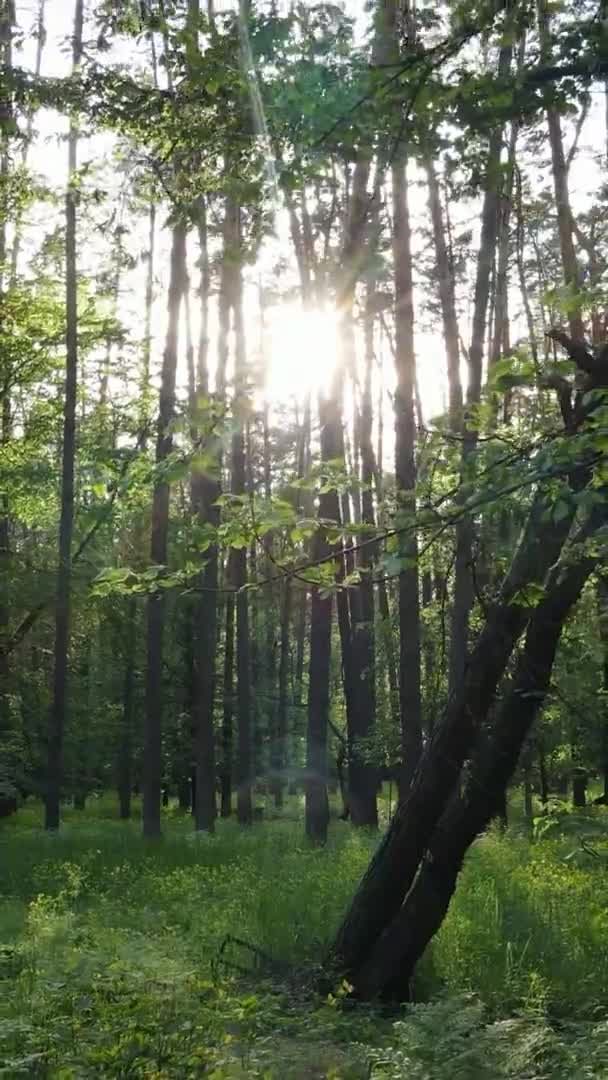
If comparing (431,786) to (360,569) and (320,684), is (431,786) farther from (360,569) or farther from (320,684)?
(320,684)

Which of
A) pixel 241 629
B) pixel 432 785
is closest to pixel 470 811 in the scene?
pixel 432 785

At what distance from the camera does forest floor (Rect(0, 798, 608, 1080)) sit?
482 centimetres

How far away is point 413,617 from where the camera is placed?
51.0 ft

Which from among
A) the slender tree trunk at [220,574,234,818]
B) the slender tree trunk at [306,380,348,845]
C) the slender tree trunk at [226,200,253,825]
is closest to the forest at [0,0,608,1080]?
the slender tree trunk at [306,380,348,845]

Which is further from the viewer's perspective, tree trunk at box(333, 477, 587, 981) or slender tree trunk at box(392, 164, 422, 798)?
slender tree trunk at box(392, 164, 422, 798)

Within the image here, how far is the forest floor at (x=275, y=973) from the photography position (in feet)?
15.8

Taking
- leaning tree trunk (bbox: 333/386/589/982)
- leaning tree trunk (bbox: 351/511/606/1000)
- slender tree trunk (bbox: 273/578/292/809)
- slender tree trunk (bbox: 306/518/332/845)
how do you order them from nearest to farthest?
leaning tree trunk (bbox: 351/511/606/1000) < leaning tree trunk (bbox: 333/386/589/982) < slender tree trunk (bbox: 306/518/332/845) < slender tree trunk (bbox: 273/578/292/809)

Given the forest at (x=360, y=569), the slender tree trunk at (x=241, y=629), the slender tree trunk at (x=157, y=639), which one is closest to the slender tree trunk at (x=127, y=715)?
the slender tree trunk at (x=241, y=629)

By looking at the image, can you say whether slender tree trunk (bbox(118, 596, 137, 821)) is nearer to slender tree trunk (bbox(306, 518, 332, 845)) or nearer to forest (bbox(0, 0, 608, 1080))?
slender tree trunk (bbox(306, 518, 332, 845))

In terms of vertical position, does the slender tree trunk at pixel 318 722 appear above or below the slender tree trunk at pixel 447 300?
below

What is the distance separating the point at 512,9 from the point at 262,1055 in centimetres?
501

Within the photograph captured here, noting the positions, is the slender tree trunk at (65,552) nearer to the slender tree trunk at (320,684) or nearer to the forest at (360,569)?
the forest at (360,569)

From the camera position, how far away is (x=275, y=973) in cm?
793

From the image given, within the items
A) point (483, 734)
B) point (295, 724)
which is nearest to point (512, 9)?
point (483, 734)
